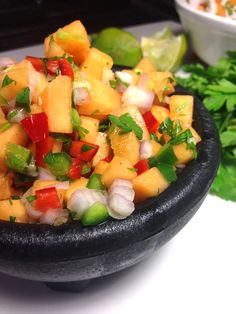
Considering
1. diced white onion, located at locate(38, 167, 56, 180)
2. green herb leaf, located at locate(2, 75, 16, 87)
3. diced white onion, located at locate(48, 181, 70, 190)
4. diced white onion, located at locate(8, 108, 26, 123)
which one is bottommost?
diced white onion, located at locate(38, 167, 56, 180)

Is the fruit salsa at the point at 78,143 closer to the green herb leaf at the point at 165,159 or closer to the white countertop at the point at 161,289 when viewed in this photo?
the green herb leaf at the point at 165,159

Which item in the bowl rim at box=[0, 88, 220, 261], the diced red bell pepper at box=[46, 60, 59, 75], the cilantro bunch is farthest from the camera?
the cilantro bunch

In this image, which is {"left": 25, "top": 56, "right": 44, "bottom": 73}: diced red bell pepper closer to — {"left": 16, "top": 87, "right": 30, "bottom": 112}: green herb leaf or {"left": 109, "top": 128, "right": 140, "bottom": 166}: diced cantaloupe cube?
{"left": 16, "top": 87, "right": 30, "bottom": 112}: green herb leaf

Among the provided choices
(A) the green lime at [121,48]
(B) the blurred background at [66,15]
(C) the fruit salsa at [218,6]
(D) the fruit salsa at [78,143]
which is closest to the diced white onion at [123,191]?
(D) the fruit salsa at [78,143]

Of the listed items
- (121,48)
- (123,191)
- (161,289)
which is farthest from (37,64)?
(121,48)

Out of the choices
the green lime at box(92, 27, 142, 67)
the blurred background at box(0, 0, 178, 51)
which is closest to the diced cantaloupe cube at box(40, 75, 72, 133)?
the green lime at box(92, 27, 142, 67)

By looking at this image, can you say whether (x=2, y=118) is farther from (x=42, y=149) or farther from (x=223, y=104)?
(x=223, y=104)
